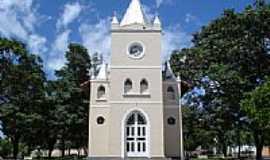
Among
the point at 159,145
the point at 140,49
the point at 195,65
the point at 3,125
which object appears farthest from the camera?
the point at 3,125

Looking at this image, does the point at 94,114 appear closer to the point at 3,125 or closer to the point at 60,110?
the point at 60,110

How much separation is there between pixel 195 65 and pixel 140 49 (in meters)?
8.07

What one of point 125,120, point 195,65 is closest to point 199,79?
point 195,65

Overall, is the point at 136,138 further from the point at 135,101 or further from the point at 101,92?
the point at 101,92

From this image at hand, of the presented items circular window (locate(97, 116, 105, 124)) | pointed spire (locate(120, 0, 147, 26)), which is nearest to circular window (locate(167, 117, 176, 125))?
circular window (locate(97, 116, 105, 124))

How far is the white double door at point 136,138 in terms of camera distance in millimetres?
28766

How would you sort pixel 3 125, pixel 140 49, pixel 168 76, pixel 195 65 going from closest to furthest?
pixel 140 49 → pixel 168 76 → pixel 195 65 → pixel 3 125

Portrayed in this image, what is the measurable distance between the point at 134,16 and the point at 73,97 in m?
14.4

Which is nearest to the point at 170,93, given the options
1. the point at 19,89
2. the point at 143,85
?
the point at 143,85

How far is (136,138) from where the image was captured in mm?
29031

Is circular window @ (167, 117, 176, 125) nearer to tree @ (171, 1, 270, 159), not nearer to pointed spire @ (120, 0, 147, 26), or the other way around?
tree @ (171, 1, 270, 159)

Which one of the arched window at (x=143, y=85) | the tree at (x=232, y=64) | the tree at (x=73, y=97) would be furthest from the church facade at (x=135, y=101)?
the tree at (x=73, y=97)

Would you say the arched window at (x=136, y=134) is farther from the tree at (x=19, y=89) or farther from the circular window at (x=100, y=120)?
the tree at (x=19, y=89)

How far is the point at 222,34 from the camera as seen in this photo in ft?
116
